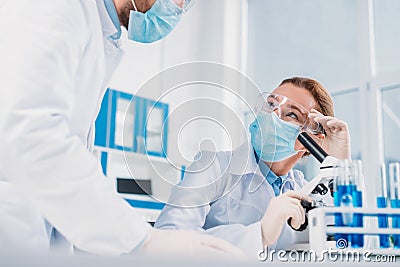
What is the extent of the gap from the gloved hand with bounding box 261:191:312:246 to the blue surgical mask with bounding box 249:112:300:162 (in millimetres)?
226

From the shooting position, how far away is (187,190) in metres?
1.28

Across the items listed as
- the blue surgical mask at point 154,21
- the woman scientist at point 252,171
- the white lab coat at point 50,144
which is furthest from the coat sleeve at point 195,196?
the white lab coat at point 50,144

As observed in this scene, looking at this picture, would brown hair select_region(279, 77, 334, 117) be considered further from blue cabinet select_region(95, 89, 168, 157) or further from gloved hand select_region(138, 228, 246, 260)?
blue cabinet select_region(95, 89, 168, 157)

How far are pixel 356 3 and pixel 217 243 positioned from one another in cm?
296

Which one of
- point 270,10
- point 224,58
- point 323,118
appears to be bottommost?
point 323,118

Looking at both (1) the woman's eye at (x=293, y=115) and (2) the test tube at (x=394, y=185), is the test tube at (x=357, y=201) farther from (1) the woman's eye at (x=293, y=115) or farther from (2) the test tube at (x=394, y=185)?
(1) the woman's eye at (x=293, y=115)

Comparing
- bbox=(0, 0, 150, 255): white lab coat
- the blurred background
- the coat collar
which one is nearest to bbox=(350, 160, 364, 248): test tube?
bbox=(0, 0, 150, 255): white lab coat

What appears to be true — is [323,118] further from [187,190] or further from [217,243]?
[217,243]

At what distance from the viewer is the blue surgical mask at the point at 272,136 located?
1.26 m

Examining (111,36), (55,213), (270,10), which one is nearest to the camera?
(55,213)

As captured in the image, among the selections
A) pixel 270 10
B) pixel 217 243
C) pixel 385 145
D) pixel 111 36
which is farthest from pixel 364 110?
pixel 217 243

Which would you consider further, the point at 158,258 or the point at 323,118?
the point at 323,118

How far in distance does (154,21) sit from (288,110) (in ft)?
1.31

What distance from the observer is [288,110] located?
51.0 inches
